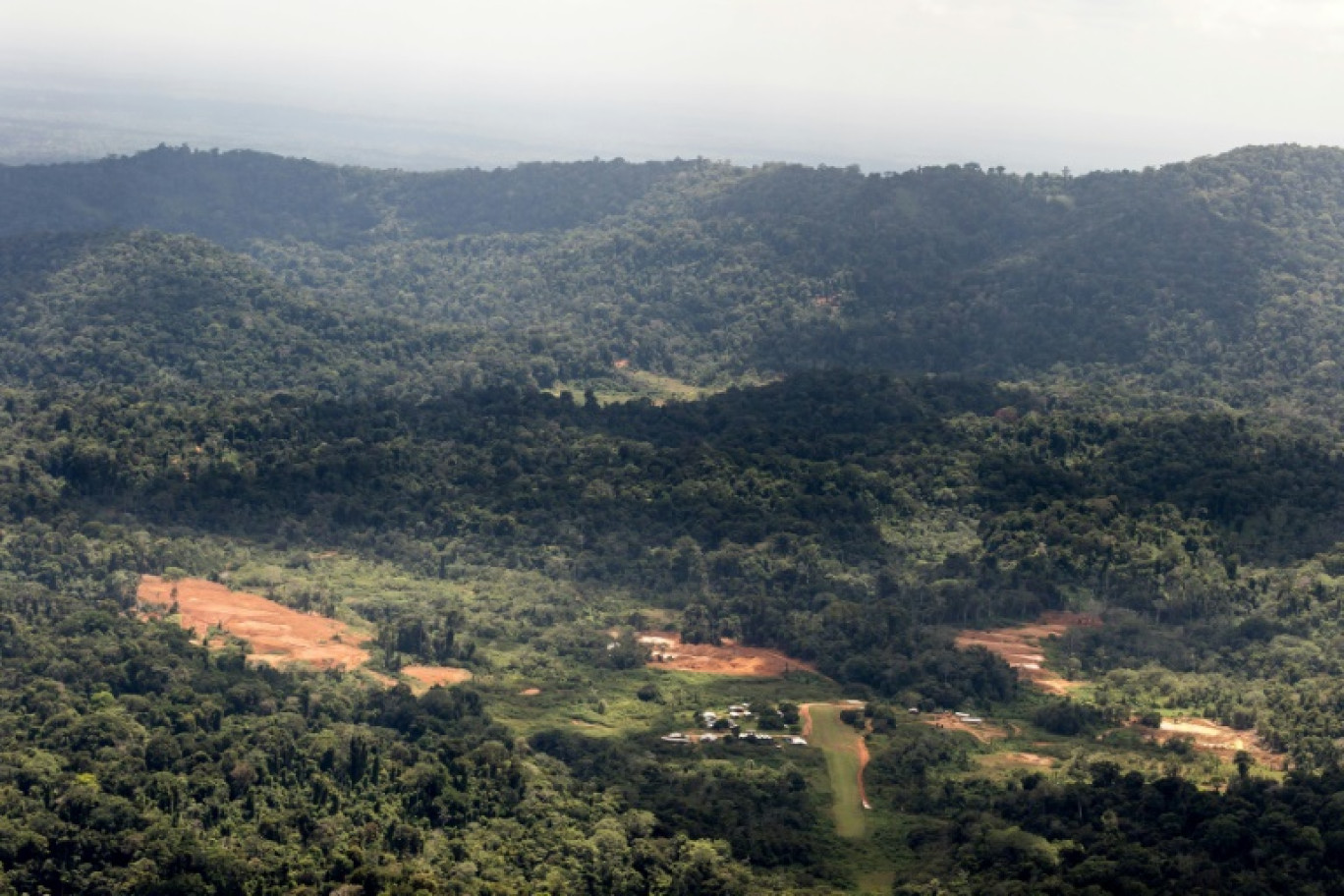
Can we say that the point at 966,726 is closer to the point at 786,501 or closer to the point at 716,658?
the point at 716,658

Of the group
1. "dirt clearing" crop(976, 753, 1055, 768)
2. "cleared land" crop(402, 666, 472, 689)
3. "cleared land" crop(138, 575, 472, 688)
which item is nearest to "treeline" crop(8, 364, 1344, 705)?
"cleared land" crop(402, 666, 472, 689)

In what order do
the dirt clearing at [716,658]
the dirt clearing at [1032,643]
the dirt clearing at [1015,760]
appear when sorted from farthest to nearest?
the dirt clearing at [716,658] < the dirt clearing at [1032,643] < the dirt clearing at [1015,760]

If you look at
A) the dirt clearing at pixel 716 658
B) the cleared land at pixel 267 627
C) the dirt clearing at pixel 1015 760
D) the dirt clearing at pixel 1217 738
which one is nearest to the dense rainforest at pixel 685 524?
the dirt clearing at pixel 1217 738

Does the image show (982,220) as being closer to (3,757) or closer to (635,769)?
(635,769)

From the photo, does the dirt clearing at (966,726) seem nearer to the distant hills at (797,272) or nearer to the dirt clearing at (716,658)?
the dirt clearing at (716,658)

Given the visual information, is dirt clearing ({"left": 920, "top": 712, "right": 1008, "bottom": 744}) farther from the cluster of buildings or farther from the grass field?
the cluster of buildings

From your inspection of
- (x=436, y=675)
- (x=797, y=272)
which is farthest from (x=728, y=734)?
(x=797, y=272)

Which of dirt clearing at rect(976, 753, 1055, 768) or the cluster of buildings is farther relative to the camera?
the cluster of buildings
